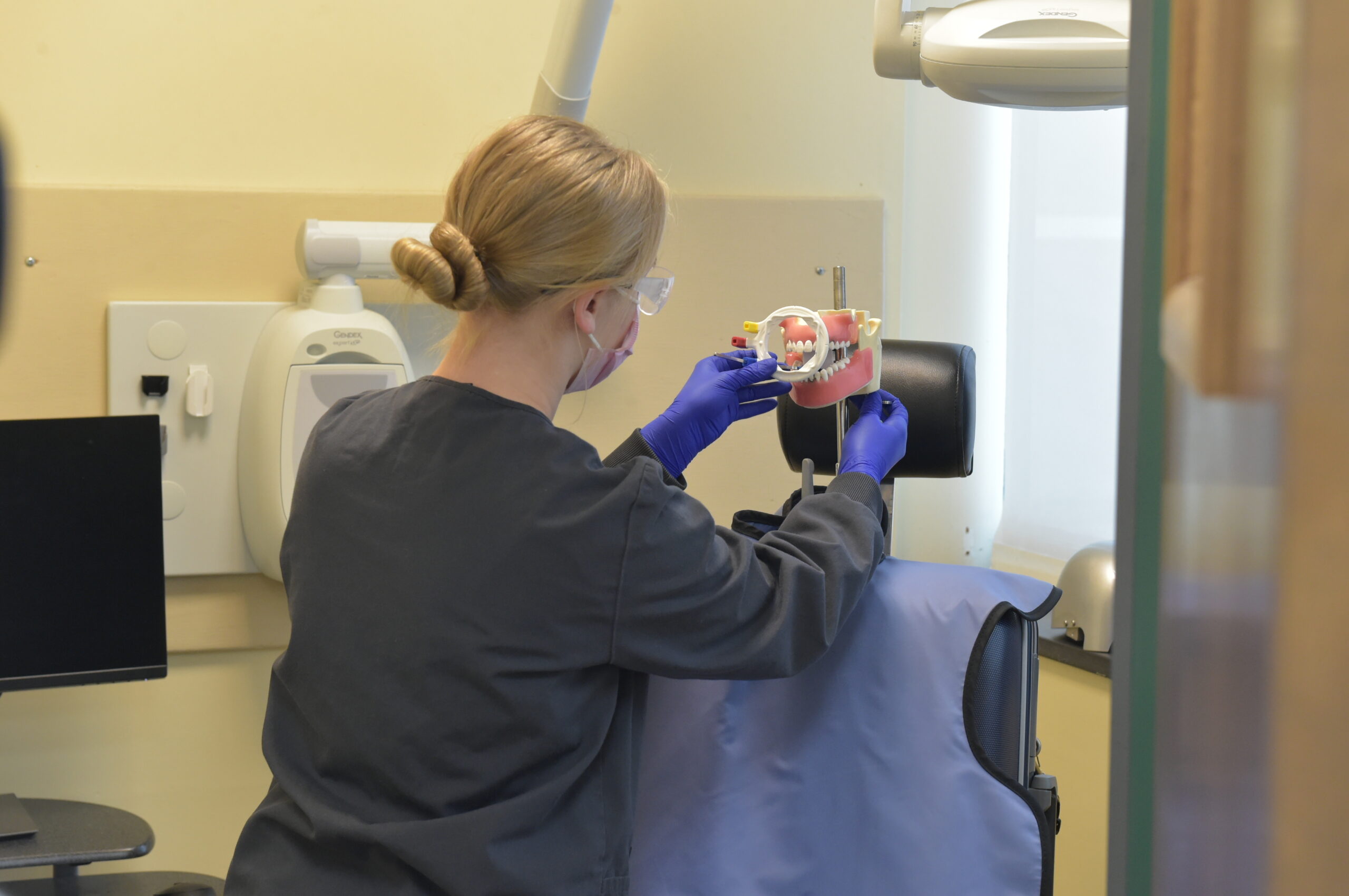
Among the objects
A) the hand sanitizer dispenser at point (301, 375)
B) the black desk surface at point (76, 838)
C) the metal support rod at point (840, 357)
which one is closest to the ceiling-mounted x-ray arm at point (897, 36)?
the metal support rod at point (840, 357)

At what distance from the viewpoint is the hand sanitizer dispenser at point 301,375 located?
6.10ft

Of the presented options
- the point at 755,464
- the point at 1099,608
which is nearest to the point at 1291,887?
the point at 1099,608

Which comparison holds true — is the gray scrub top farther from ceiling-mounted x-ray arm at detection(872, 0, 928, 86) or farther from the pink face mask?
ceiling-mounted x-ray arm at detection(872, 0, 928, 86)

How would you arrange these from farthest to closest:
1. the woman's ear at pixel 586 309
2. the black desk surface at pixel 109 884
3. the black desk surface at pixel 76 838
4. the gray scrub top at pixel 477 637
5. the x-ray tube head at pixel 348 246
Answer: the x-ray tube head at pixel 348 246, the black desk surface at pixel 109 884, the black desk surface at pixel 76 838, the woman's ear at pixel 586 309, the gray scrub top at pixel 477 637

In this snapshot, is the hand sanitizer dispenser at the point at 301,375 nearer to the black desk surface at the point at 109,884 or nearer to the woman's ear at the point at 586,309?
the black desk surface at the point at 109,884

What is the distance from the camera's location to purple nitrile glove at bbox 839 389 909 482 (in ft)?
4.23

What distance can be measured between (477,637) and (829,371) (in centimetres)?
55

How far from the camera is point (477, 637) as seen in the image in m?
0.98

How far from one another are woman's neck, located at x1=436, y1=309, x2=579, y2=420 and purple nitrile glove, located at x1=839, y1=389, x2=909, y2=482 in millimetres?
368

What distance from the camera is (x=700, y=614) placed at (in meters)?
1.00

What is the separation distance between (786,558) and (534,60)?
1.30m

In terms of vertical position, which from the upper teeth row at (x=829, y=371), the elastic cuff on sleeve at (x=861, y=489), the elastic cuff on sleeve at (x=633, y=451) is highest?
the upper teeth row at (x=829, y=371)

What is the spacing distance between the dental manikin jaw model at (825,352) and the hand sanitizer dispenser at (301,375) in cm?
81

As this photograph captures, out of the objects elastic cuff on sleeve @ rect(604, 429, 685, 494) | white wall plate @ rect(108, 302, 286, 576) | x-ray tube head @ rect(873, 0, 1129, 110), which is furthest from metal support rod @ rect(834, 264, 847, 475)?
white wall plate @ rect(108, 302, 286, 576)
